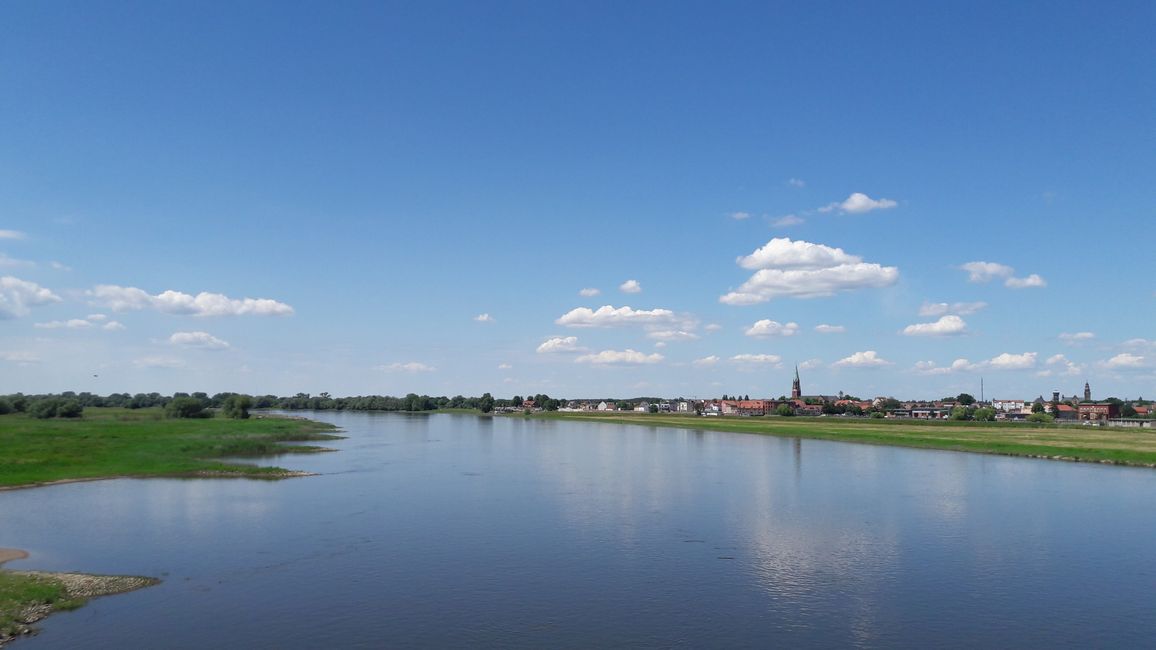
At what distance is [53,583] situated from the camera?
956 inches

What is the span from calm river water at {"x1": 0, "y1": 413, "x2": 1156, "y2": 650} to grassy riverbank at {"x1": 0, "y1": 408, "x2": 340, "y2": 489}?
4307 millimetres

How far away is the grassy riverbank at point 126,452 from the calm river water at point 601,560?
4307mm

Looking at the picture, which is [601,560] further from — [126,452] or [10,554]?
[126,452]

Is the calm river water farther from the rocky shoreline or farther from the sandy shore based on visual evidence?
the sandy shore

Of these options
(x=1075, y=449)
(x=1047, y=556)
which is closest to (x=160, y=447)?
(x=1047, y=556)

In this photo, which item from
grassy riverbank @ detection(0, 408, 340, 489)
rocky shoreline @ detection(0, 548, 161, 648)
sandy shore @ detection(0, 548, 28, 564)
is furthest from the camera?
grassy riverbank @ detection(0, 408, 340, 489)

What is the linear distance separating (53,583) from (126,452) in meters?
46.3

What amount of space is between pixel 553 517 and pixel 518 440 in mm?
67871

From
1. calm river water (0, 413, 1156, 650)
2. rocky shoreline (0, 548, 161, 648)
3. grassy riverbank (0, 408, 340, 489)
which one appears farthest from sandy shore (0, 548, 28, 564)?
grassy riverbank (0, 408, 340, 489)

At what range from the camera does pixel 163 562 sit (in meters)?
28.8

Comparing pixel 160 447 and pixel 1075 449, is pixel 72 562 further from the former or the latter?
pixel 1075 449

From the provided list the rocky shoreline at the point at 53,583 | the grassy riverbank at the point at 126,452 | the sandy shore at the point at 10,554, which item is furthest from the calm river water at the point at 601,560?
the grassy riverbank at the point at 126,452

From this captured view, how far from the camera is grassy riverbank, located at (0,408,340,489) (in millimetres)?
52812

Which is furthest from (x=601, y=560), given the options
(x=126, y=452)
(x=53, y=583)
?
(x=126, y=452)
